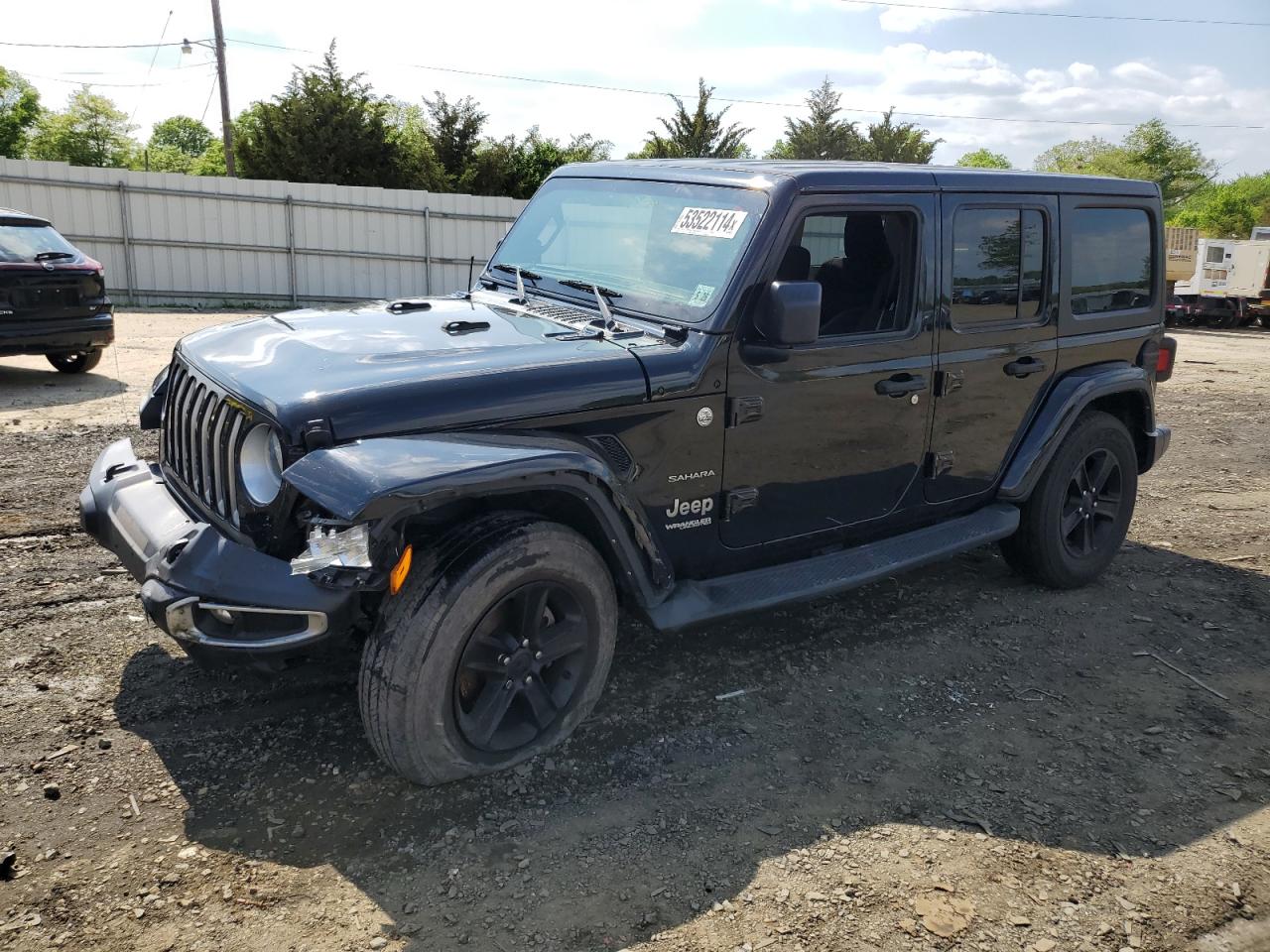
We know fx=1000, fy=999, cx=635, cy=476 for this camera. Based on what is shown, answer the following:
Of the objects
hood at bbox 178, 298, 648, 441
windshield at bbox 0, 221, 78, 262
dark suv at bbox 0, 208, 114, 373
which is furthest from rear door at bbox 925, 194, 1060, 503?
windshield at bbox 0, 221, 78, 262

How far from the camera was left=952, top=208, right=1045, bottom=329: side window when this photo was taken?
434 centimetres

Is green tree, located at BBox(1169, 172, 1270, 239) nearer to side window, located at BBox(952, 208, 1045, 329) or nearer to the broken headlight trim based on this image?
side window, located at BBox(952, 208, 1045, 329)

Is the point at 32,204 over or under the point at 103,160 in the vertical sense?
under

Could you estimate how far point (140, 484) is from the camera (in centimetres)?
360

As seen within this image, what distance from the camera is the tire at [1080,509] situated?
16.3 feet

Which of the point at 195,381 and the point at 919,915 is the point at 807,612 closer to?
the point at 919,915

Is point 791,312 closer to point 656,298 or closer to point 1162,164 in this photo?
point 656,298

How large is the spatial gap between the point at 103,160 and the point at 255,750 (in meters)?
59.5

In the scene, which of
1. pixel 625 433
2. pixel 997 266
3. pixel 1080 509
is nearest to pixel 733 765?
pixel 625 433

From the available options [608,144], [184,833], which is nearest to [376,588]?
[184,833]

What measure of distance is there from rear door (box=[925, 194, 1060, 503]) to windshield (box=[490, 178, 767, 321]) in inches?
42.7

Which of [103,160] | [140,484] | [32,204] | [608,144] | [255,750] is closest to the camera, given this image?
[255,750]

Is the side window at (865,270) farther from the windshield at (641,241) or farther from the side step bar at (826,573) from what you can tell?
the side step bar at (826,573)

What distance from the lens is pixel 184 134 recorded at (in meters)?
90.3
